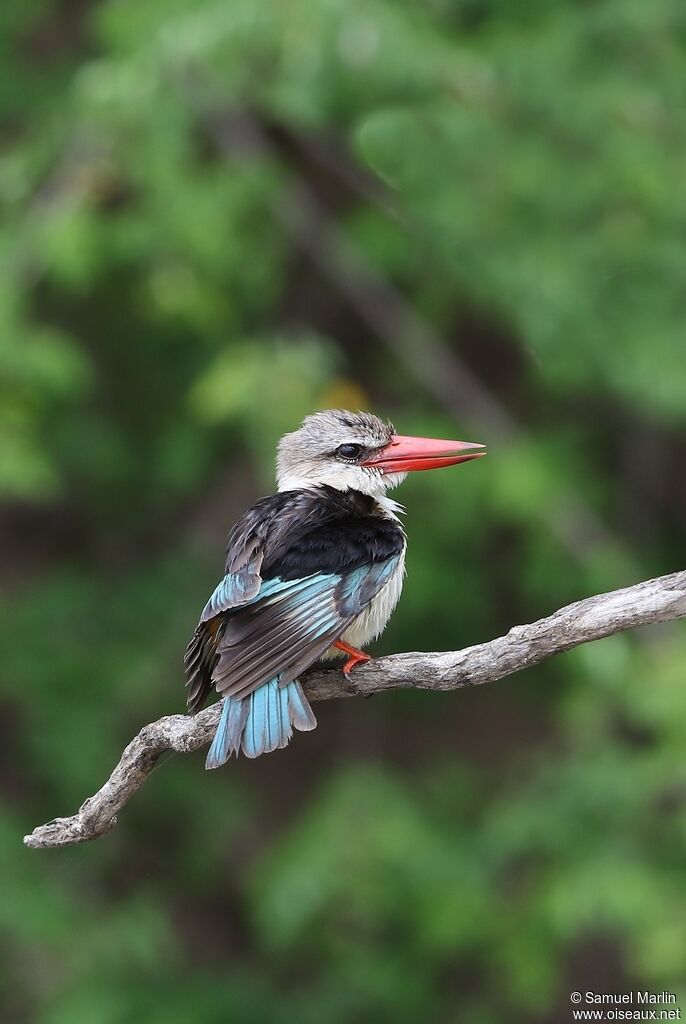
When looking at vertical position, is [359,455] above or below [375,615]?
A: above

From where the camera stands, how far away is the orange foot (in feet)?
9.33


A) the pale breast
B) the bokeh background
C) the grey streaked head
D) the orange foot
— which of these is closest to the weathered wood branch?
the orange foot

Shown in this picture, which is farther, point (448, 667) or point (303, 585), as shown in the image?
point (303, 585)

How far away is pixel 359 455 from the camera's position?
353 centimetres

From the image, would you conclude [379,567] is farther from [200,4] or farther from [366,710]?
[366,710]

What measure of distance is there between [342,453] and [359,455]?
0.04 metres

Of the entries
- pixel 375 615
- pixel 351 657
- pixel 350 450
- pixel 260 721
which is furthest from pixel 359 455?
pixel 260 721

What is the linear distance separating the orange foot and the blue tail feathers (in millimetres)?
113

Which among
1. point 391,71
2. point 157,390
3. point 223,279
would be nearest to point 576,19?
point 391,71

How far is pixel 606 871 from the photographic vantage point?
5.14 meters

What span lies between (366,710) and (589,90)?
11.4 ft

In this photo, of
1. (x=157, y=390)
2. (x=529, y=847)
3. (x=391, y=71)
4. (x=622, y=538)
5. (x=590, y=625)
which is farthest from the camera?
(x=157, y=390)

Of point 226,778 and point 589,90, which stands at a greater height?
point 589,90

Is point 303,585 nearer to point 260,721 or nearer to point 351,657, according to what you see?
point 351,657
